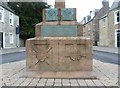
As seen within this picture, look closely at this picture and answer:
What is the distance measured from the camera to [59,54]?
358 inches

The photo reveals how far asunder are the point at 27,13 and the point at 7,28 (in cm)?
1470

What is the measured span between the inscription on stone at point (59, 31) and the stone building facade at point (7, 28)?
88.0ft

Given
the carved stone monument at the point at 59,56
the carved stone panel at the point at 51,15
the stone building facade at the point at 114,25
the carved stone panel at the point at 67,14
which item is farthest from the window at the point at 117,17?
the carved stone monument at the point at 59,56

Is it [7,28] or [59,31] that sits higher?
[7,28]

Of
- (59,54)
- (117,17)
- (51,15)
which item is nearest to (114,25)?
(117,17)

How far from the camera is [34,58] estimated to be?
29.9ft

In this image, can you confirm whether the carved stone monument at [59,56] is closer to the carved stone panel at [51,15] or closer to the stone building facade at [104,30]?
the carved stone panel at [51,15]

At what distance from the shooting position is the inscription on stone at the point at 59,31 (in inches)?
379

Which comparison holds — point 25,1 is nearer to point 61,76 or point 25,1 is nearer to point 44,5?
point 44,5

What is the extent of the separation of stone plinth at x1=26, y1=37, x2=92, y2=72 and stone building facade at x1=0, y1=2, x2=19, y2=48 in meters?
27.3

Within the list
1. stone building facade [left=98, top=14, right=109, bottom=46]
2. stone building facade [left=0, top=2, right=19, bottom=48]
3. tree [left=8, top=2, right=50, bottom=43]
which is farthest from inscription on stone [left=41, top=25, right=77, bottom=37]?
tree [left=8, top=2, right=50, bottom=43]

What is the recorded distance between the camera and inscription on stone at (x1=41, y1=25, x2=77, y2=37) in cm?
962

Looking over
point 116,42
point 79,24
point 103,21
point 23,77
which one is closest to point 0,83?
point 23,77

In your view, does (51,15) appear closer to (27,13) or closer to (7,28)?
(7,28)
